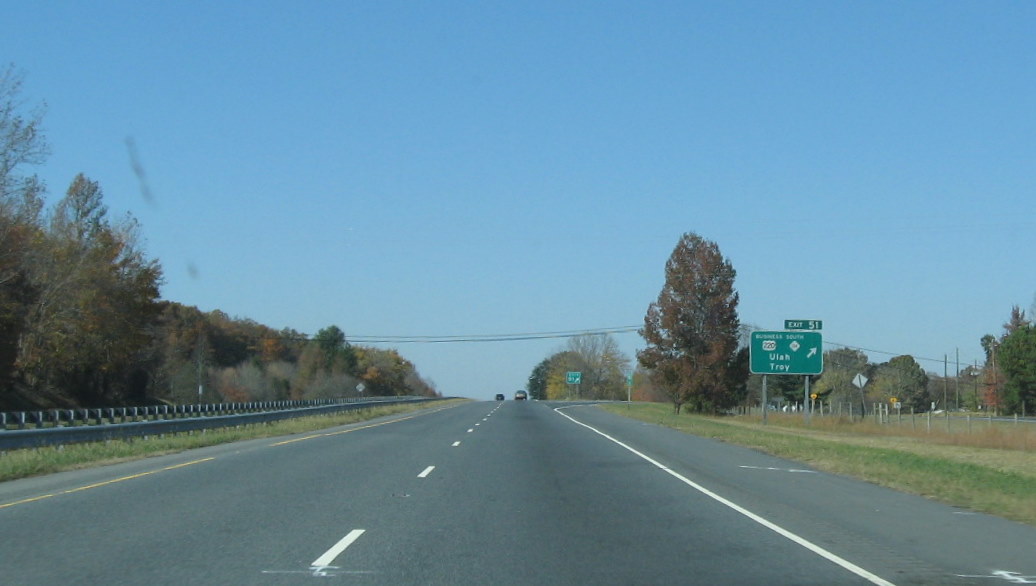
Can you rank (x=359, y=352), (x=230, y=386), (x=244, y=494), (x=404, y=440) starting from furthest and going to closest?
1. (x=359, y=352)
2. (x=230, y=386)
3. (x=404, y=440)
4. (x=244, y=494)

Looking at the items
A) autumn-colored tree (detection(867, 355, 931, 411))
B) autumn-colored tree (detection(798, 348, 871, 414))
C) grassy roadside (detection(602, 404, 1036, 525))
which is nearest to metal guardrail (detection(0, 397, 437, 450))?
grassy roadside (detection(602, 404, 1036, 525))

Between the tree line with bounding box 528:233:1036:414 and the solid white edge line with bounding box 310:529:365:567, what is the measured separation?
4270 centimetres

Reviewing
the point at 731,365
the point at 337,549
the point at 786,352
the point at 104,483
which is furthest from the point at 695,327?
the point at 337,549

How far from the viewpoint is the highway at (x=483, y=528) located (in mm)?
9492

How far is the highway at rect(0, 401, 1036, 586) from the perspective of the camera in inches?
374

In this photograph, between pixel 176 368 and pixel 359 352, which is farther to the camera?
pixel 359 352

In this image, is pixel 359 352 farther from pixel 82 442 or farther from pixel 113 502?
pixel 113 502

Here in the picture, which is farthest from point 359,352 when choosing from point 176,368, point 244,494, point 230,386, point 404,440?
point 244,494

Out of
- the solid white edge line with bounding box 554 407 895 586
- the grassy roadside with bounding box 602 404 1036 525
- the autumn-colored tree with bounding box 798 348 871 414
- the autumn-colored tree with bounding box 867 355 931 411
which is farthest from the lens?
the autumn-colored tree with bounding box 867 355 931 411

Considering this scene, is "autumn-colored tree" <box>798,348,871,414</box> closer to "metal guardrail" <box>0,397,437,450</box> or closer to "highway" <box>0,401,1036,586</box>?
"metal guardrail" <box>0,397,437,450</box>

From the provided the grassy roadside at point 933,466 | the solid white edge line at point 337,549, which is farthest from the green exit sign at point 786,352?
the solid white edge line at point 337,549

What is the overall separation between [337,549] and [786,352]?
38409 mm

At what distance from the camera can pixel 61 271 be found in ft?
210

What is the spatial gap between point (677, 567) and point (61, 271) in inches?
2460
